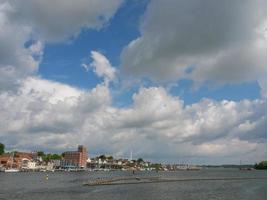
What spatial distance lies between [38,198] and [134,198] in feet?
71.2

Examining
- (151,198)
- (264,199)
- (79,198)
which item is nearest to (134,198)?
(151,198)

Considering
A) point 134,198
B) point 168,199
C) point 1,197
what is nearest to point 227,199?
point 168,199

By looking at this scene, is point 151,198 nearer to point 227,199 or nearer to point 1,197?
point 227,199

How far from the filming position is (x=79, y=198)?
96.2 m

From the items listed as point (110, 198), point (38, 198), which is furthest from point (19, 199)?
point (110, 198)

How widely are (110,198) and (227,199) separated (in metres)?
26.9

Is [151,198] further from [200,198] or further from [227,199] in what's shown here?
[227,199]

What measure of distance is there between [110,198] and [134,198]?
18.1ft

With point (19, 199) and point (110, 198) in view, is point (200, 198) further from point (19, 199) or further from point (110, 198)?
point (19, 199)

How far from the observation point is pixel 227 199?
96938 mm

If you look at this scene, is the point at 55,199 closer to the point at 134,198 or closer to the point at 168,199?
the point at 134,198

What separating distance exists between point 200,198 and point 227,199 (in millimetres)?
6150

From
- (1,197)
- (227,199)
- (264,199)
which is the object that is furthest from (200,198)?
(1,197)

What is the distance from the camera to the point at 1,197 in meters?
95.7
